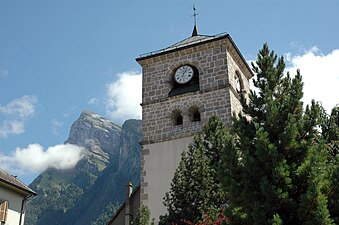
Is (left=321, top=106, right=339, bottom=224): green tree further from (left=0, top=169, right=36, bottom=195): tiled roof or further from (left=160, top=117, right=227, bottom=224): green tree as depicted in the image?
(left=0, top=169, right=36, bottom=195): tiled roof

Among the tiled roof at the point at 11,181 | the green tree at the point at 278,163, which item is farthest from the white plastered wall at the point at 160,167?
the green tree at the point at 278,163

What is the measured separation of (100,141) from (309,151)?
169 metres

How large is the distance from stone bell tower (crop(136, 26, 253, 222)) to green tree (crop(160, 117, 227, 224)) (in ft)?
21.7

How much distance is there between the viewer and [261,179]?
31.3ft

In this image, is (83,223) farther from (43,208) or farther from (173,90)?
(173,90)

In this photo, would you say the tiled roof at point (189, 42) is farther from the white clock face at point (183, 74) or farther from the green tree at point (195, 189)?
the green tree at point (195, 189)

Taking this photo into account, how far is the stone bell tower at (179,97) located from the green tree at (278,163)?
1032cm

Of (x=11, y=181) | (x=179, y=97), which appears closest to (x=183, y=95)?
(x=179, y=97)

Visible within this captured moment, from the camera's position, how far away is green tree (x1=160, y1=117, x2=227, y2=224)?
1312 centimetres

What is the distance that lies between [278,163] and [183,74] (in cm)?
1417

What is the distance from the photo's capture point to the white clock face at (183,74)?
75.9 ft

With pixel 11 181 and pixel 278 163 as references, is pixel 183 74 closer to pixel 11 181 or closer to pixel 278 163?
pixel 11 181

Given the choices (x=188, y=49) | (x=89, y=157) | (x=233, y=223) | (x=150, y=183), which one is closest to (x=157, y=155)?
(x=150, y=183)

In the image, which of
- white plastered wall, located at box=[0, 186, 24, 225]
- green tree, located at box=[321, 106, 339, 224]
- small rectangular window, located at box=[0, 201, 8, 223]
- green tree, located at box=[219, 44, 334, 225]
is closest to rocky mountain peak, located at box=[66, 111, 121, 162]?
white plastered wall, located at box=[0, 186, 24, 225]
